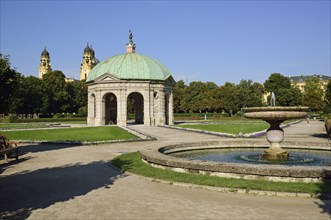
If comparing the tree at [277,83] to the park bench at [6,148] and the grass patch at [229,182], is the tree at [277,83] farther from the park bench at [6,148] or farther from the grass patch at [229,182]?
the grass patch at [229,182]

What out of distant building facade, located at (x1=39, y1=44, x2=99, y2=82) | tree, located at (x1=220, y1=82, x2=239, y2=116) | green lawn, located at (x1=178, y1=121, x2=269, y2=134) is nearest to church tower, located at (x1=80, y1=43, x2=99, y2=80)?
distant building facade, located at (x1=39, y1=44, x2=99, y2=82)

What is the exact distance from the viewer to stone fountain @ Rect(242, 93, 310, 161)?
14586 mm

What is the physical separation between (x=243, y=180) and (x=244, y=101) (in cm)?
9436

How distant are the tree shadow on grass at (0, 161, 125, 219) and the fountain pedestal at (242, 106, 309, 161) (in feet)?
22.0

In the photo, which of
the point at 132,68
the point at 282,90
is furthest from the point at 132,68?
the point at 282,90

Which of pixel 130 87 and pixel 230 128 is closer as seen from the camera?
pixel 230 128

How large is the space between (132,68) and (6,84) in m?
41.1

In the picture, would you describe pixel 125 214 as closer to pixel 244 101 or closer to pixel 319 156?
pixel 319 156

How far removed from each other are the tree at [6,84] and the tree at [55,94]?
2841 inches

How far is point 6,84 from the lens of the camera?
55.4 ft

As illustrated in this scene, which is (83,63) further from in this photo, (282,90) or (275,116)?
(275,116)

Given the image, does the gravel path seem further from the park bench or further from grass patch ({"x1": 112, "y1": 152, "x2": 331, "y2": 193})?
the park bench

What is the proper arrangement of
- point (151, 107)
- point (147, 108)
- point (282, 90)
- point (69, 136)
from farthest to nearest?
1. point (282, 90)
2. point (151, 107)
3. point (147, 108)
4. point (69, 136)

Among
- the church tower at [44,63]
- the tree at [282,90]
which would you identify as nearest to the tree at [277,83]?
the tree at [282,90]
